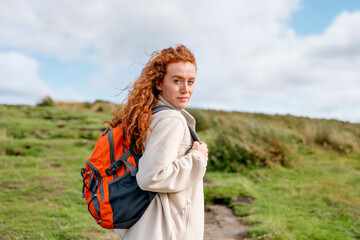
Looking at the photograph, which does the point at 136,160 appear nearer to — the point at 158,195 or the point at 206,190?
the point at 158,195

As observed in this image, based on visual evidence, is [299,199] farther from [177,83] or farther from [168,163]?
[168,163]

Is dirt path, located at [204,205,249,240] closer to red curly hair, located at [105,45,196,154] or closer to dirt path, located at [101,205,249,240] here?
Answer: dirt path, located at [101,205,249,240]

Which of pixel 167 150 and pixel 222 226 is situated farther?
pixel 222 226

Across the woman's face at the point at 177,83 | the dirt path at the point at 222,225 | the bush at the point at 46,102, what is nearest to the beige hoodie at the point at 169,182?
the woman's face at the point at 177,83

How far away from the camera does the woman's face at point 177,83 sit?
7.47 feet

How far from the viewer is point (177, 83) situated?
90.4 inches

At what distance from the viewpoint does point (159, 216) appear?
2057mm

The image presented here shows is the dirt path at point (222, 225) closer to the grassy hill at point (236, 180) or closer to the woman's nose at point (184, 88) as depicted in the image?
the grassy hill at point (236, 180)

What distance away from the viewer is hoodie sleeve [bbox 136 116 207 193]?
196cm

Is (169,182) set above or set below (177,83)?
below

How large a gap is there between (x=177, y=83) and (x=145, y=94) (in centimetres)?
23

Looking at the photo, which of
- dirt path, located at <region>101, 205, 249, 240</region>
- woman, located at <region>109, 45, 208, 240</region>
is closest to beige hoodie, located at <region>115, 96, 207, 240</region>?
woman, located at <region>109, 45, 208, 240</region>

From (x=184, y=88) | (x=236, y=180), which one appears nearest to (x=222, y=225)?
(x=236, y=180)

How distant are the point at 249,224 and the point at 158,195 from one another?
11.3 feet
